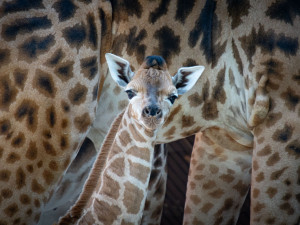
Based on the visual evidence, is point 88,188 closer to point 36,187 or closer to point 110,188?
point 110,188

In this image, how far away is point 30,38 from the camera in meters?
3.89

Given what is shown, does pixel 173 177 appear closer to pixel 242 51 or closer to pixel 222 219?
pixel 222 219

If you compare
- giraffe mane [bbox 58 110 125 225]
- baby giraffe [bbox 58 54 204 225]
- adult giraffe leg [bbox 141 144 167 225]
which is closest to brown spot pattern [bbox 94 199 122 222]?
baby giraffe [bbox 58 54 204 225]

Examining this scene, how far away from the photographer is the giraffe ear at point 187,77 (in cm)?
401

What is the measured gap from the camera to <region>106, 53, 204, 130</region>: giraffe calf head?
3607mm

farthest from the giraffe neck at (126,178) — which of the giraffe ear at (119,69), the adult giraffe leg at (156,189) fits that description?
the adult giraffe leg at (156,189)

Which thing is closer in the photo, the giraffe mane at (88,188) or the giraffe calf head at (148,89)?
the giraffe calf head at (148,89)

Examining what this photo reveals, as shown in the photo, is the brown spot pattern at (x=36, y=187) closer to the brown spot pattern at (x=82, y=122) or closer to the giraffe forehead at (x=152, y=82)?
the brown spot pattern at (x=82, y=122)

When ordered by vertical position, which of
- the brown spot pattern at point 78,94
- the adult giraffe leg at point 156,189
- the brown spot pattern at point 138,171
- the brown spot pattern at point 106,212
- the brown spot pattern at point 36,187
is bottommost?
the adult giraffe leg at point 156,189

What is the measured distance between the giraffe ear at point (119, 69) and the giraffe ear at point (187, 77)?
322 mm

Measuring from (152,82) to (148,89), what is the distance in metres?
0.06

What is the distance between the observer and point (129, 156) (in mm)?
3814

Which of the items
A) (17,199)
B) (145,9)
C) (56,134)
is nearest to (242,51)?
(145,9)

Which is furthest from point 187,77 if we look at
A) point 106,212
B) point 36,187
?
point 36,187
